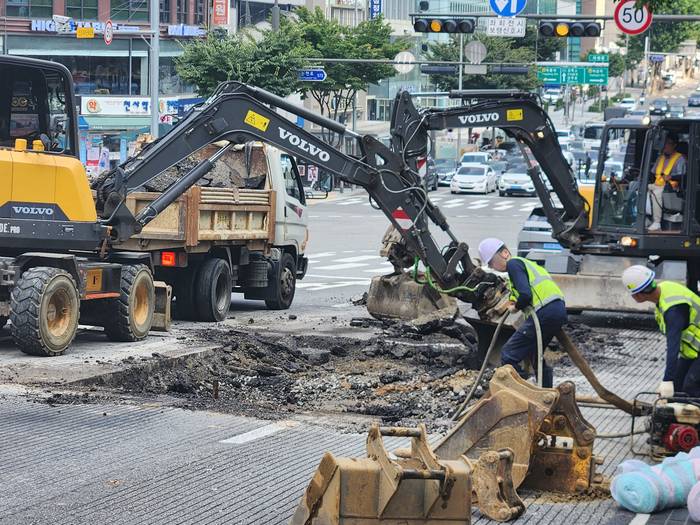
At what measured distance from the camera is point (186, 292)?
19.9 metres

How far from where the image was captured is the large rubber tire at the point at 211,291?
65.0 feet

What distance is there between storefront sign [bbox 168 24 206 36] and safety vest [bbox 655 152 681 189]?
42.2 m

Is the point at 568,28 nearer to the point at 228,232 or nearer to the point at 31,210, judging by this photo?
the point at 228,232

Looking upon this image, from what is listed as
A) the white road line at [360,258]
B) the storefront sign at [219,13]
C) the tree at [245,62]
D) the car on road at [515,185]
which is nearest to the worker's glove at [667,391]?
the white road line at [360,258]

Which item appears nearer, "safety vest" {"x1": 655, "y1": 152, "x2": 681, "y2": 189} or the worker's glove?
the worker's glove

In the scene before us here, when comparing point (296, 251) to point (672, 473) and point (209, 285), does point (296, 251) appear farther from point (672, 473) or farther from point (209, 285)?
point (672, 473)

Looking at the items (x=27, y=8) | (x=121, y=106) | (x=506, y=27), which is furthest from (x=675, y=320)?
(x=27, y=8)

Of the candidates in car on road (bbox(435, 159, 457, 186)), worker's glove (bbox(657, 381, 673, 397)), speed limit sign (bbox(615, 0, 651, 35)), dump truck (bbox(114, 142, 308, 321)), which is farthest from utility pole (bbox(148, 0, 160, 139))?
car on road (bbox(435, 159, 457, 186))

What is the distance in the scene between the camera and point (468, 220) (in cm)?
4725

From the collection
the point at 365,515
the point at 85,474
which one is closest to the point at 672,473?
the point at 365,515

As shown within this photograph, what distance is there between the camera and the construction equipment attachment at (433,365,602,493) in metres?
9.42

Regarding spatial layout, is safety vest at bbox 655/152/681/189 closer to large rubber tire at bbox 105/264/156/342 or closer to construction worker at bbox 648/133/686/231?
construction worker at bbox 648/133/686/231

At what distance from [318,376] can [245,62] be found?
37529mm

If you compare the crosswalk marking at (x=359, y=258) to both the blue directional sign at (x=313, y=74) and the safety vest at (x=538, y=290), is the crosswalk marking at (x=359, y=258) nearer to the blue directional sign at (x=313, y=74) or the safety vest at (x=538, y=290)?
the blue directional sign at (x=313, y=74)
